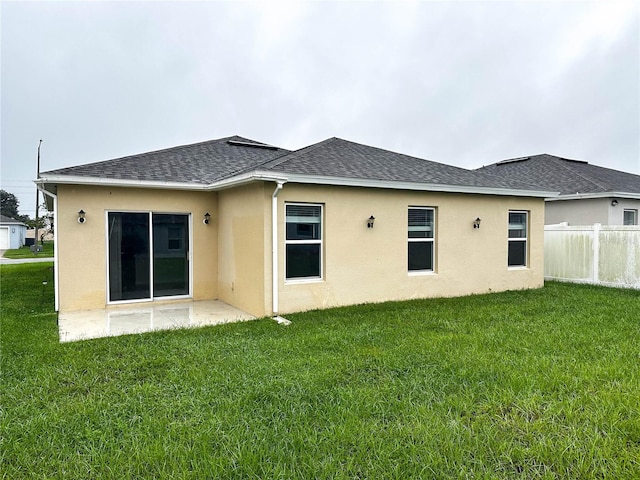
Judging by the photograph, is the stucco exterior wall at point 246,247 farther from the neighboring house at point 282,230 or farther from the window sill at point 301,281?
the window sill at point 301,281

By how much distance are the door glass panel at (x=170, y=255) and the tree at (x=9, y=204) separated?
74149 millimetres

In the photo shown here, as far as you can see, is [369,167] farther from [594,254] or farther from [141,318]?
[594,254]

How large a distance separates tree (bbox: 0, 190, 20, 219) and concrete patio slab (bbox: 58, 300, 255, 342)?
74.7 meters

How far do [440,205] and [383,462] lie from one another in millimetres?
8187

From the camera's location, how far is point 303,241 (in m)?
8.75

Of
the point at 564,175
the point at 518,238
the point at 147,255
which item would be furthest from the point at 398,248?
the point at 564,175

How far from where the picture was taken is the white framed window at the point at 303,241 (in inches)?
339

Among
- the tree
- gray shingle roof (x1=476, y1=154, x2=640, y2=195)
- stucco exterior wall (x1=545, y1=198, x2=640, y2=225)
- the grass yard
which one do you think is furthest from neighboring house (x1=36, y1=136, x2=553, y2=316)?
the tree

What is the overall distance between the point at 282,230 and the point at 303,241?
614 millimetres

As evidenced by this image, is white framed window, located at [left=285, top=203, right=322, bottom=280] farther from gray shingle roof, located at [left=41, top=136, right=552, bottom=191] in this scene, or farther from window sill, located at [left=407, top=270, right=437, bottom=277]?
window sill, located at [left=407, top=270, right=437, bottom=277]

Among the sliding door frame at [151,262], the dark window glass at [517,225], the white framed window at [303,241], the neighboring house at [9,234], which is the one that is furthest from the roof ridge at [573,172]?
the neighboring house at [9,234]

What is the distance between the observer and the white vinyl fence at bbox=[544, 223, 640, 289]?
38.5 feet

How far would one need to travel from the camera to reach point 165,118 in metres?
22.5

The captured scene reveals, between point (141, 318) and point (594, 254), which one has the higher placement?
point (594, 254)
